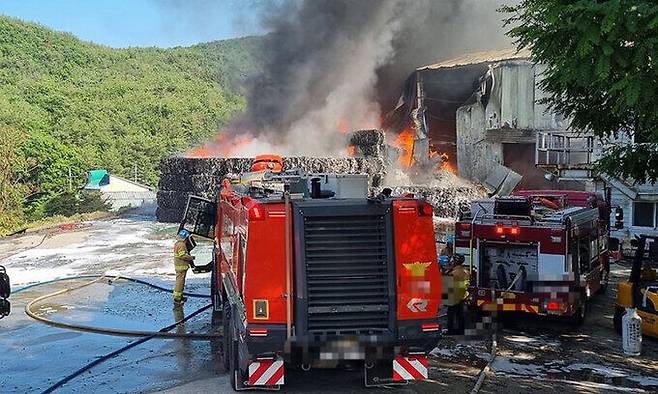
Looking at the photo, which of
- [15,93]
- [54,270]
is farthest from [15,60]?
[54,270]

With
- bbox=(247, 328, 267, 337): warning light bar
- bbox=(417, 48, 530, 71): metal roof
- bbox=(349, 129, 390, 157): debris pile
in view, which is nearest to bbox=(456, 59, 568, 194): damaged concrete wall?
bbox=(417, 48, 530, 71): metal roof

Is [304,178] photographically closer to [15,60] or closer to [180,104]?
[180,104]

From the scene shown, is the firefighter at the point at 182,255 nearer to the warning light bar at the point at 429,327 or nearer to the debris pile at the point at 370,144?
the warning light bar at the point at 429,327

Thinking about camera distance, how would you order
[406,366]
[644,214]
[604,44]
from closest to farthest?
1. [604,44]
2. [406,366]
3. [644,214]

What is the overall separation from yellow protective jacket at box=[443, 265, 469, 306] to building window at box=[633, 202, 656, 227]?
12268 mm

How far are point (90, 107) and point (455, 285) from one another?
5864cm

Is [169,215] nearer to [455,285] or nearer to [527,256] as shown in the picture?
[455,285]

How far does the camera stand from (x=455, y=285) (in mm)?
9523

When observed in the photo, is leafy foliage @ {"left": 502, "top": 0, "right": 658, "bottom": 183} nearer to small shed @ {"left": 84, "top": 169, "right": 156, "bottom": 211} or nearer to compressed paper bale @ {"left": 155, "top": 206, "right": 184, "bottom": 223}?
compressed paper bale @ {"left": 155, "top": 206, "right": 184, "bottom": 223}

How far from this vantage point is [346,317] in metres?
6.12

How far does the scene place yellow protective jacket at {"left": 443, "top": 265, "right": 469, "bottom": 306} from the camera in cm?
950

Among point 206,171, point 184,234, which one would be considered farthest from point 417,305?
point 206,171

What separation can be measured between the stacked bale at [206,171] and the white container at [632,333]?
48.1 ft

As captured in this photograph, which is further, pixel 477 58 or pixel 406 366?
pixel 477 58
